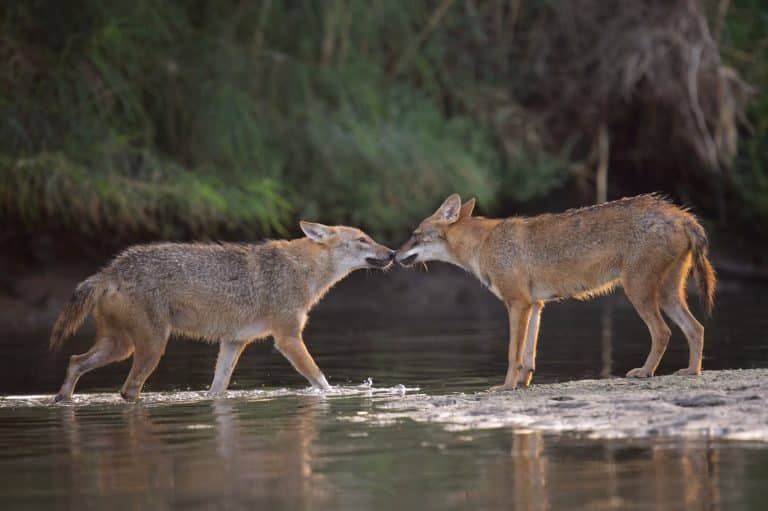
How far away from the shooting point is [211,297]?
39.6 ft

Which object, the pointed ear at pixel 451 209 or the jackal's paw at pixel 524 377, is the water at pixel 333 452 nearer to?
the jackal's paw at pixel 524 377

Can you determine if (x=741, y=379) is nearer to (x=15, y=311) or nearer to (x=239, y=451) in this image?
(x=239, y=451)

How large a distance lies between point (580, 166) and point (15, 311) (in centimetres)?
1055

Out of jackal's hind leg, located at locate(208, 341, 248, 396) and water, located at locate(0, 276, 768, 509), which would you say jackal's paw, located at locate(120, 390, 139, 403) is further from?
jackal's hind leg, located at locate(208, 341, 248, 396)

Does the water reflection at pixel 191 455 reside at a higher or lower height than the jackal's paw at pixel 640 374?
lower

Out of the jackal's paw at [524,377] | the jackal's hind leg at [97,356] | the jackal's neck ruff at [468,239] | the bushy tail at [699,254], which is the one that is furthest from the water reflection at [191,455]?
the bushy tail at [699,254]

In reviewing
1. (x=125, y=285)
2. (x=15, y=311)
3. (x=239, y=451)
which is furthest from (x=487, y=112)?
(x=239, y=451)

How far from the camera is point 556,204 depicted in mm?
26125

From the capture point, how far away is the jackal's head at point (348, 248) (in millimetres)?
13188

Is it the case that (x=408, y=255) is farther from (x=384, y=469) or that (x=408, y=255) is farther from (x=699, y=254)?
(x=384, y=469)

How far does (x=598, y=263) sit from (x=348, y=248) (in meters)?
2.91

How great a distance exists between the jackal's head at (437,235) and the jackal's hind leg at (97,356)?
2.68m

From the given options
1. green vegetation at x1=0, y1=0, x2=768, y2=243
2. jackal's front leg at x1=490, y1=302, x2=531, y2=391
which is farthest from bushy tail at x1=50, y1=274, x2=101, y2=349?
green vegetation at x1=0, y1=0, x2=768, y2=243

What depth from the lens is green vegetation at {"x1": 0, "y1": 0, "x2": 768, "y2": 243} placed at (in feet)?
65.3
